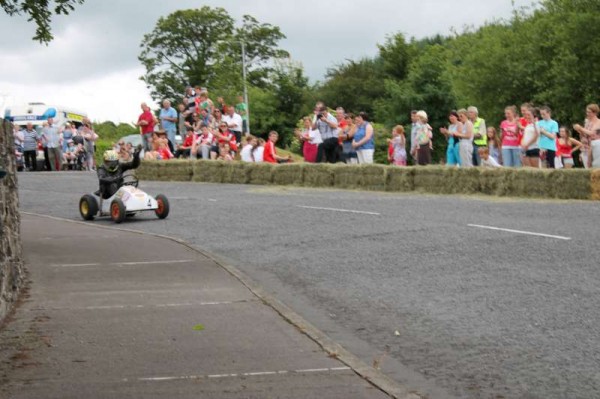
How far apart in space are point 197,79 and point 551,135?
85350 mm

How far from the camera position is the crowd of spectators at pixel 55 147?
127 feet

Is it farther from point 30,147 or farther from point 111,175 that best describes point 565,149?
point 30,147

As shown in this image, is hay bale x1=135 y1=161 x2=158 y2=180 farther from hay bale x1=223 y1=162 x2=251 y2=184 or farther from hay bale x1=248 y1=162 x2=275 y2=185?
hay bale x1=248 y1=162 x2=275 y2=185

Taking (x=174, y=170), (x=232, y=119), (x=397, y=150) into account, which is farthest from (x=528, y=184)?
(x=174, y=170)

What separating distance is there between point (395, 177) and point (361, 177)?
3.66 ft

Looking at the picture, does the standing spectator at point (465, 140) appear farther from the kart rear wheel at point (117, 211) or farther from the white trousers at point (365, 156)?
the kart rear wheel at point (117, 211)

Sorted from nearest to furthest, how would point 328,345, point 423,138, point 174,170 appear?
1. point 328,345
2. point 423,138
3. point 174,170

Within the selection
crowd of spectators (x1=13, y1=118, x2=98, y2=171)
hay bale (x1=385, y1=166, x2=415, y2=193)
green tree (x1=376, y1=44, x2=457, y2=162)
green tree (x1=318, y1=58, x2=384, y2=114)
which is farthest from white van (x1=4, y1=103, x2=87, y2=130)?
green tree (x1=318, y1=58, x2=384, y2=114)

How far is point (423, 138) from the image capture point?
2655cm

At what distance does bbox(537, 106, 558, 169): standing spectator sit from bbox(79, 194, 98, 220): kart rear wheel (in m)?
8.99

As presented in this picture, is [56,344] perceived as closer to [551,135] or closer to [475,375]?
[475,375]

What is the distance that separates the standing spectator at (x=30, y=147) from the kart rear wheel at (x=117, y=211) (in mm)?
18823

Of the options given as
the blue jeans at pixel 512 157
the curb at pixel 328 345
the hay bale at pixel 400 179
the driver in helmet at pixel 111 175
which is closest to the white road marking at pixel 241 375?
the curb at pixel 328 345

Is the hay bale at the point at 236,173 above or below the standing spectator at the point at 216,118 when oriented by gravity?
below
